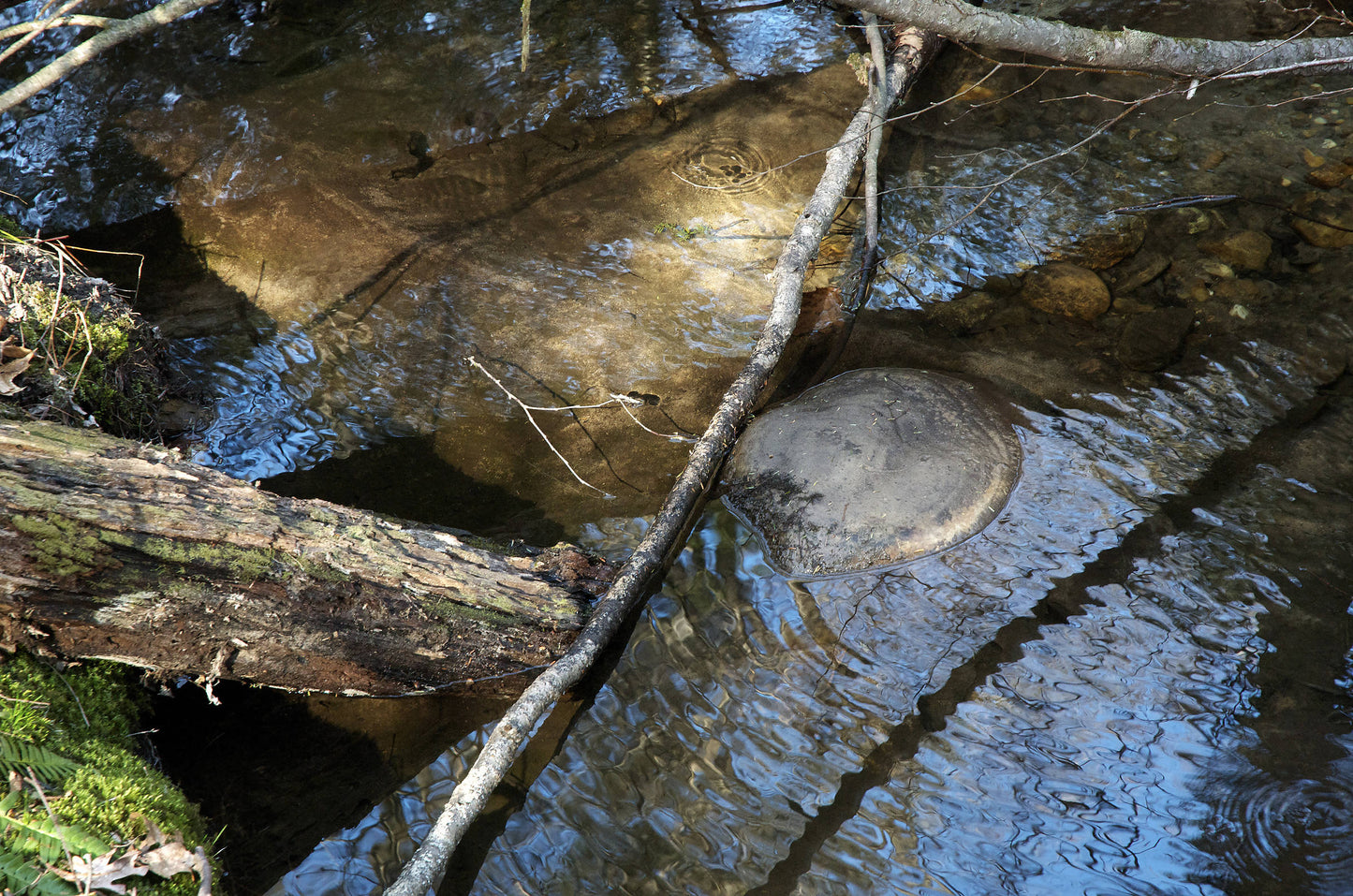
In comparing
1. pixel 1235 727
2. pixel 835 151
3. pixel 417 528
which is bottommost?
pixel 1235 727

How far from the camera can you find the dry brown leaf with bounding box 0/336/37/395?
3.29 m

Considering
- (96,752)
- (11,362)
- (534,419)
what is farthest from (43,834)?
(534,419)

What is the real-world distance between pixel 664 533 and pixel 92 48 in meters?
4.10

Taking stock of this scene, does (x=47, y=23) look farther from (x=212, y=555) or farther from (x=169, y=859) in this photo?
(x=169, y=859)

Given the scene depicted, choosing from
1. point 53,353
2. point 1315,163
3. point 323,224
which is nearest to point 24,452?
point 53,353

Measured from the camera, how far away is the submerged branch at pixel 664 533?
2.58 meters

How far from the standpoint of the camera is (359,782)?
3.07 metres

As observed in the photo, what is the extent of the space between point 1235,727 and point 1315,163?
4431 millimetres

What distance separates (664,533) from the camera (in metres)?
3.53

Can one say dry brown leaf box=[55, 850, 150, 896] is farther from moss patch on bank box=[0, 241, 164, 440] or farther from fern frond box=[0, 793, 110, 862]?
moss patch on bank box=[0, 241, 164, 440]

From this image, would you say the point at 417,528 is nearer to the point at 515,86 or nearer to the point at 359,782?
the point at 359,782

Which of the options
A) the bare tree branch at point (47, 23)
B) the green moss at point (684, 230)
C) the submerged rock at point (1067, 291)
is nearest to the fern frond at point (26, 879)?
the bare tree branch at point (47, 23)

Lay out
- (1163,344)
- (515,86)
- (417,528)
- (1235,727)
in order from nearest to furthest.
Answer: (1235,727) → (417,528) → (1163,344) → (515,86)

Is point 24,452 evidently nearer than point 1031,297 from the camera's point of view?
Yes
